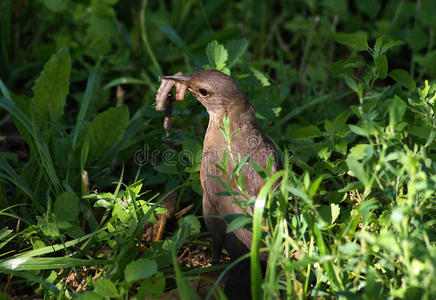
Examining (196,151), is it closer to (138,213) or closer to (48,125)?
(138,213)

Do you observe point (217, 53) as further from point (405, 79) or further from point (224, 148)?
point (405, 79)

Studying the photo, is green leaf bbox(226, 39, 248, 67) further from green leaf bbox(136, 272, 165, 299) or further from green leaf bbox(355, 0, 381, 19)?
green leaf bbox(355, 0, 381, 19)

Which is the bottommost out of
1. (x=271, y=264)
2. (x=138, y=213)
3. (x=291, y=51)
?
(x=291, y=51)

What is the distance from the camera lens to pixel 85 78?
4371 millimetres

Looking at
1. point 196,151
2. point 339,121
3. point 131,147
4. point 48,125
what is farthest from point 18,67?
point 339,121

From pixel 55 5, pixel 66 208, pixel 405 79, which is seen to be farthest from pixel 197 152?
pixel 55 5

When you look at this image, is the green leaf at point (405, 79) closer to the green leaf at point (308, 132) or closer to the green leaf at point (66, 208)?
the green leaf at point (308, 132)

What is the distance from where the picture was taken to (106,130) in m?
3.45

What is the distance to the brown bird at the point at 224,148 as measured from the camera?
2.80 metres

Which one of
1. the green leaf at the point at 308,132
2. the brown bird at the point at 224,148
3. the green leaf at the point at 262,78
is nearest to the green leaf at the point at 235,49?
the green leaf at the point at 262,78

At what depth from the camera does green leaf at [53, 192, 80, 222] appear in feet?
9.02

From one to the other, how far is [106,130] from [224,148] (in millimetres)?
881

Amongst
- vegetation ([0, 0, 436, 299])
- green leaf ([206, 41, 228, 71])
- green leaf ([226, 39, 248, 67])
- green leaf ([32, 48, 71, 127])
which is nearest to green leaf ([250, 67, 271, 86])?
vegetation ([0, 0, 436, 299])

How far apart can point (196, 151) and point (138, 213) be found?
0.70 m
